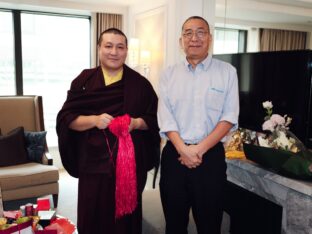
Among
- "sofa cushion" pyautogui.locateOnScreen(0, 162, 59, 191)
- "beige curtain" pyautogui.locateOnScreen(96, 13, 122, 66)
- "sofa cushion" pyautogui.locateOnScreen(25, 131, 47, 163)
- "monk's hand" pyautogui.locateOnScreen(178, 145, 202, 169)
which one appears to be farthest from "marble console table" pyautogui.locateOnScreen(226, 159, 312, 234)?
"beige curtain" pyautogui.locateOnScreen(96, 13, 122, 66)

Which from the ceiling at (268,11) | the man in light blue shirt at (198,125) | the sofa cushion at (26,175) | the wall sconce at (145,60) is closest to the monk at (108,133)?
the man in light blue shirt at (198,125)

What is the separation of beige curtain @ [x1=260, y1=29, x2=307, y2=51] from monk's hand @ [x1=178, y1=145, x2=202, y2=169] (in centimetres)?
109

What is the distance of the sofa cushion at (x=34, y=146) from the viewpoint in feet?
10.7

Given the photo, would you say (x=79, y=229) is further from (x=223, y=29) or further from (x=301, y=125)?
(x=223, y=29)

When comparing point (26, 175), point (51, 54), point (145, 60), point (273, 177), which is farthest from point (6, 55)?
point (273, 177)

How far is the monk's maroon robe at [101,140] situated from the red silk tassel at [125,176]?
0.05 meters

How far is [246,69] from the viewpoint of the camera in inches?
93.0

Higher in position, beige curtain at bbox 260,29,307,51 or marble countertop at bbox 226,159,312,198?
beige curtain at bbox 260,29,307,51

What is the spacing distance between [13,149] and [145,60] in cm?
184

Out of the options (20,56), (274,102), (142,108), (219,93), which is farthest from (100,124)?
(20,56)

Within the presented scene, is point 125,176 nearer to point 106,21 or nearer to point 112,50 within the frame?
point 112,50

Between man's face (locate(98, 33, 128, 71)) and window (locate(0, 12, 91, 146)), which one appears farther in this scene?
window (locate(0, 12, 91, 146))

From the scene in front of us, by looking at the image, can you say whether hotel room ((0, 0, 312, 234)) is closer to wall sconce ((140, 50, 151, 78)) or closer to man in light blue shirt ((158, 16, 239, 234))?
wall sconce ((140, 50, 151, 78))

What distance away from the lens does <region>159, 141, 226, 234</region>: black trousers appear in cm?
158
